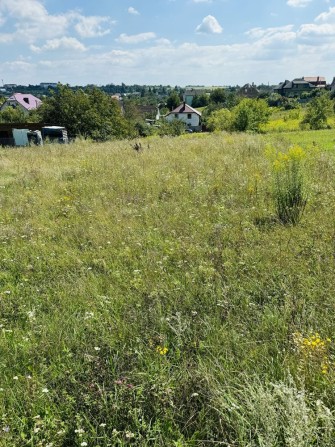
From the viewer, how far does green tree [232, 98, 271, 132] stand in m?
34.6

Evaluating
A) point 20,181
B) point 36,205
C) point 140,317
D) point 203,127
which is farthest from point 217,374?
point 203,127

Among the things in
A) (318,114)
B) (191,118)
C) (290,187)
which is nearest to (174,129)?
(318,114)

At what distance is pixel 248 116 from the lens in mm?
34500

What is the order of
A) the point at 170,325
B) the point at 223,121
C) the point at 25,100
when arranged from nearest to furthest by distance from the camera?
the point at 170,325 → the point at 223,121 → the point at 25,100

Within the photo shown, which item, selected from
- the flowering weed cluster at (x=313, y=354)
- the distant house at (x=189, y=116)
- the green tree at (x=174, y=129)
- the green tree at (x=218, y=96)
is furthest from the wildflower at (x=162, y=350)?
the green tree at (x=218, y=96)

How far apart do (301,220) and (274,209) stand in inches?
24.9

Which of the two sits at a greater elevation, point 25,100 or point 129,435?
point 25,100

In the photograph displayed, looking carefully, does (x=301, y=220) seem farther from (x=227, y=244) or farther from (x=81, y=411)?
(x=81, y=411)

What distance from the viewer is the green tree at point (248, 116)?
3456 cm

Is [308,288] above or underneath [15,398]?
above

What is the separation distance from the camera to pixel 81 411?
77.7 inches

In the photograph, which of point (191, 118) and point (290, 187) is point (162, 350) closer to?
point (290, 187)

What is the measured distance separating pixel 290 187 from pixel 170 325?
3.30 metres

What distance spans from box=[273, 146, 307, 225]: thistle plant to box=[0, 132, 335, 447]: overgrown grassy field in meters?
0.21
